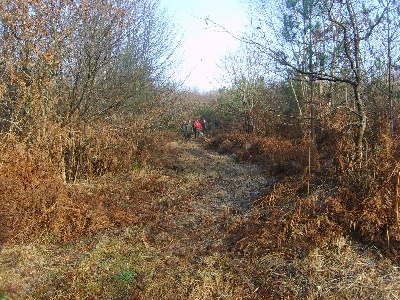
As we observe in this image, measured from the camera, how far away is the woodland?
12.7 feet

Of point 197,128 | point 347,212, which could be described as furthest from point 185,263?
point 197,128

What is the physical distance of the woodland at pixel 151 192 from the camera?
3.86 m

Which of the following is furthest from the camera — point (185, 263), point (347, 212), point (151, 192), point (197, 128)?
point (197, 128)

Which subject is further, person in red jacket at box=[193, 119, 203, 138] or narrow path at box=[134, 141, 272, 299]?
person in red jacket at box=[193, 119, 203, 138]

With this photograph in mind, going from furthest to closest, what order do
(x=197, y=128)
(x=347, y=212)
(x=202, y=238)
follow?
(x=197, y=128)
(x=202, y=238)
(x=347, y=212)

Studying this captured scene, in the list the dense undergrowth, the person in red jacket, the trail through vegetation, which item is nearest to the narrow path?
the trail through vegetation

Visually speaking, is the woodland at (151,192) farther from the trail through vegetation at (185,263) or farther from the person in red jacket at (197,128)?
the person in red jacket at (197,128)

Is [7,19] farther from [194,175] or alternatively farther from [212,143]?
[212,143]

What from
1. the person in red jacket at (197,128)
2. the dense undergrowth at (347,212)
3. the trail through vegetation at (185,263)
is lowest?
the trail through vegetation at (185,263)

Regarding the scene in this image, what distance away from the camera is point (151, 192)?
7355 millimetres

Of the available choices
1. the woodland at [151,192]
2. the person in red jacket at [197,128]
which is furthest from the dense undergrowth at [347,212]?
the person in red jacket at [197,128]

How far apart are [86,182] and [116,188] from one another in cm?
87

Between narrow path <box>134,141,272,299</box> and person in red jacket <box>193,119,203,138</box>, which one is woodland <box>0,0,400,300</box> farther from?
person in red jacket <box>193,119,203,138</box>

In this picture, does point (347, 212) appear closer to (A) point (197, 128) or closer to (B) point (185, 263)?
(B) point (185, 263)
